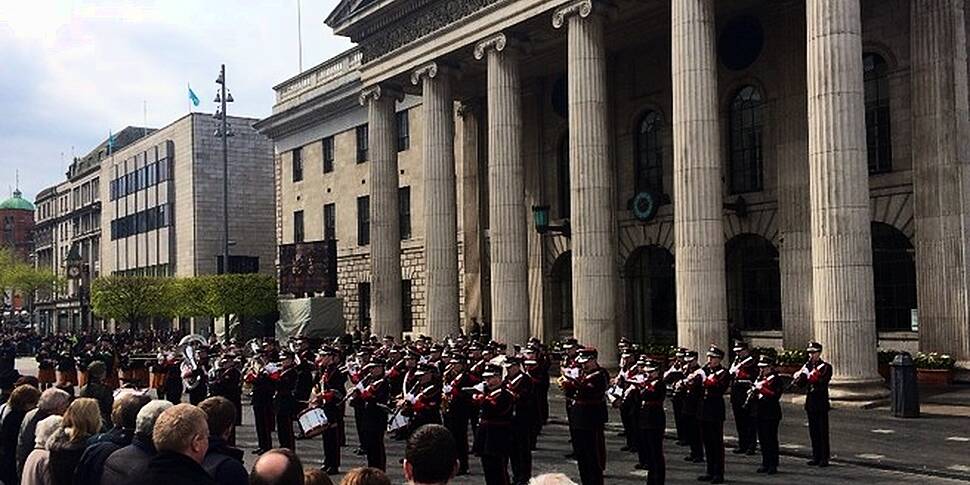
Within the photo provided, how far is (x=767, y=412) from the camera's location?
48.3ft

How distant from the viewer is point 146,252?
7088cm

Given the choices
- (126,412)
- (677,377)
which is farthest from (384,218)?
(126,412)

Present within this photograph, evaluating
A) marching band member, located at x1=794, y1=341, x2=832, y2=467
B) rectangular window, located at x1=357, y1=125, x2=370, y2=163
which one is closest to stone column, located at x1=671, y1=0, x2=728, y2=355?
marching band member, located at x1=794, y1=341, x2=832, y2=467

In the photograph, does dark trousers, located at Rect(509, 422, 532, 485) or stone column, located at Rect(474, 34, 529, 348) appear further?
stone column, located at Rect(474, 34, 529, 348)

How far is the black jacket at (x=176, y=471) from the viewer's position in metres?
5.07

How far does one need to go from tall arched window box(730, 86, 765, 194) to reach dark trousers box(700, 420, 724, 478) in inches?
612

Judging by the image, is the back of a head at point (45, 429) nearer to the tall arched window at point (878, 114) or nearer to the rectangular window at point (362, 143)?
the tall arched window at point (878, 114)

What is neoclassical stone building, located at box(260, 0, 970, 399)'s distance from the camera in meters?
20.5

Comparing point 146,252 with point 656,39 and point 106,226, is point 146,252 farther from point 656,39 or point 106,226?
point 656,39

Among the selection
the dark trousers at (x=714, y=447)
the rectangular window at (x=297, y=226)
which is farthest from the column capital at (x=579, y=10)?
the rectangular window at (x=297, y=226)

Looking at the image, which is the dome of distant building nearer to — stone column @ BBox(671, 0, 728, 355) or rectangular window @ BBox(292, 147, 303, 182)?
rectangular window @ BBox(292, 147, 303, 182)

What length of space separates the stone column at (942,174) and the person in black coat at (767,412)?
9.72m

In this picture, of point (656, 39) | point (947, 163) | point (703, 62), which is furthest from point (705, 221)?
point (656, 39)

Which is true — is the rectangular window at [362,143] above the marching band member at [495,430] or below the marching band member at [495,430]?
above
